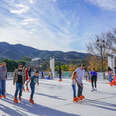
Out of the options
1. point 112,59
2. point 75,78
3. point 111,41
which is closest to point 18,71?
point 75,78

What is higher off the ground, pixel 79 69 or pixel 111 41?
pixel 111 41

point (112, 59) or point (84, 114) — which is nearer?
point (84, 114)

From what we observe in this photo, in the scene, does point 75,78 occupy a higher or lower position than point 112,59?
lower

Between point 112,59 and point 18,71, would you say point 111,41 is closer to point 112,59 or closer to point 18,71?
point 112,59

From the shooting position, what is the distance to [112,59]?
2102 centimetres

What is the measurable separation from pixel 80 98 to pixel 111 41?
3414 cm

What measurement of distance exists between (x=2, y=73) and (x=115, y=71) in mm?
15758

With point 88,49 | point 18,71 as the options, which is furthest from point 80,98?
point 88,49

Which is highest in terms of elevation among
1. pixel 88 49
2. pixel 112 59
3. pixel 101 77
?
pixel 88 49

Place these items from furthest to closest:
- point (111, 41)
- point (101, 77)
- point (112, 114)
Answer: point (111, 41) → point (101, 77) → point (112, 114)

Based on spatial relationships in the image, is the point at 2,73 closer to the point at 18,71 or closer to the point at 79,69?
the point at 18,71

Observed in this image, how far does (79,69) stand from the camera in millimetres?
7750

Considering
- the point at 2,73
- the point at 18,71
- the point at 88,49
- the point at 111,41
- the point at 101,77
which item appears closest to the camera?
the point at 18,71

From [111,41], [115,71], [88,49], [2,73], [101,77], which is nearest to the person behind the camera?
[2,73]
